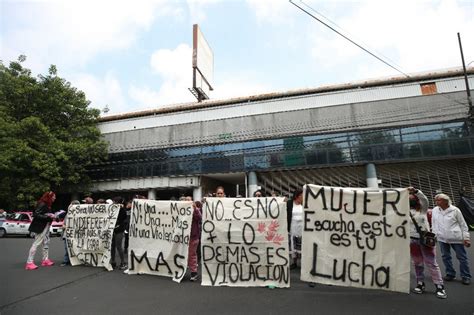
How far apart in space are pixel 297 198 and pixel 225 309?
127 inches

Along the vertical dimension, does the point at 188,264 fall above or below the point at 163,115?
below

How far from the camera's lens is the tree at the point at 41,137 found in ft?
71.1

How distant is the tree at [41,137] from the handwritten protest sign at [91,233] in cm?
1705

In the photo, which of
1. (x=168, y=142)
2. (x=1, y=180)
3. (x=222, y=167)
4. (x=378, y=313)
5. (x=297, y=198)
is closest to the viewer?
(x=378, y=313)

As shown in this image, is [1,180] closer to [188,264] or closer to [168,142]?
[168,142]

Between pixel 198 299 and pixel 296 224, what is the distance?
2.84 meters

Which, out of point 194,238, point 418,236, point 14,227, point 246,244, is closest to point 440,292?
point 418,236

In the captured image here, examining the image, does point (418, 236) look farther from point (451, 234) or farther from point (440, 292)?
point (451, 234)

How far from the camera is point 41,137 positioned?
910 inches

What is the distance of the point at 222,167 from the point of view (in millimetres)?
24047

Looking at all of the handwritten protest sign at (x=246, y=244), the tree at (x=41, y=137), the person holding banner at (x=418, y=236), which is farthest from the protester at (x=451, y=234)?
the tree at (x=41, y=137)

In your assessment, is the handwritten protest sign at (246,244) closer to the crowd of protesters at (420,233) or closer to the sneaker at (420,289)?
the crowd of protesters at (420,233)

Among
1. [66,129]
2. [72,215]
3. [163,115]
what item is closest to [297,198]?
[72,215]

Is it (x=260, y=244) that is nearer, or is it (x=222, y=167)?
(x=260, y=244)
